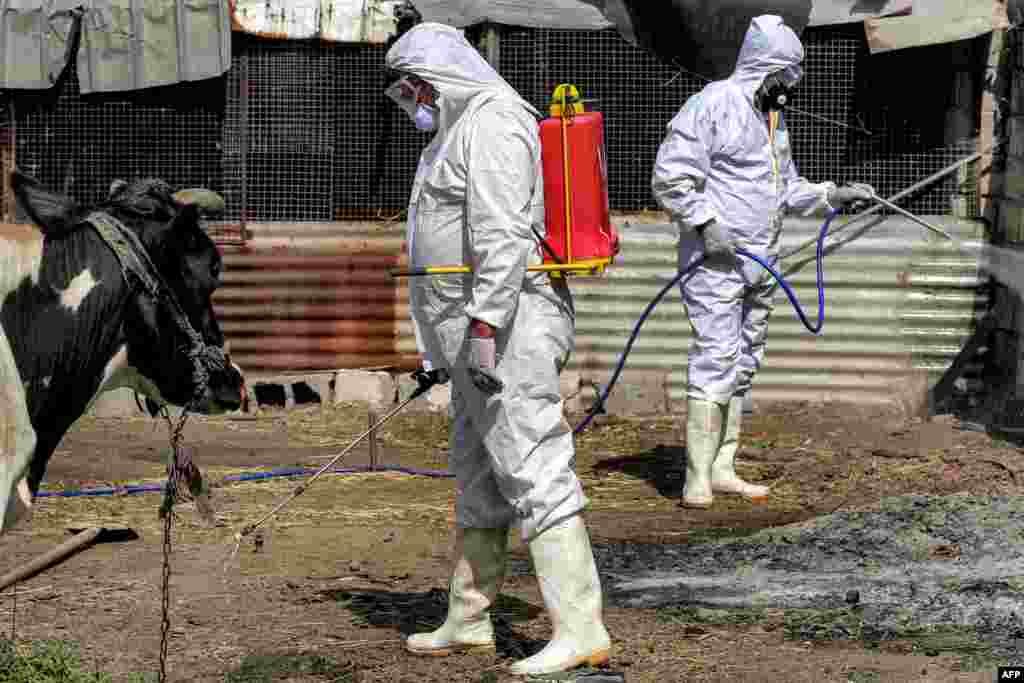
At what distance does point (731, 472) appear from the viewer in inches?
360

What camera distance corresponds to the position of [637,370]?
39.3 feet

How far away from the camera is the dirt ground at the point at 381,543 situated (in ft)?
18.9

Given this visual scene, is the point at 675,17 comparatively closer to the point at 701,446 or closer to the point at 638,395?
the point at 638,395

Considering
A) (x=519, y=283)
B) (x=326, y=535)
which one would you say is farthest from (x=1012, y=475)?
(x=519, y=283)

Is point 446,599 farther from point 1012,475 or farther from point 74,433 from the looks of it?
point 74,433

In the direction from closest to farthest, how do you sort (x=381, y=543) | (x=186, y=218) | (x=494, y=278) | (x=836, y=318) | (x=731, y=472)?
(x=186, y=218) < (x=494, y=278) < (x=381, y=543) < (x=731, y=472) < (x=836, y=318)

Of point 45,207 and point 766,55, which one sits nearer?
point 45,207

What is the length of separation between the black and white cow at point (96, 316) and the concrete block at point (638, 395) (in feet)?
24.0

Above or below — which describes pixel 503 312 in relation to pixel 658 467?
above

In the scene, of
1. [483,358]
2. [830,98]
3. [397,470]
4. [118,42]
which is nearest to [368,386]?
[397,470]

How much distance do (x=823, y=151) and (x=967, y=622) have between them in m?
6.14

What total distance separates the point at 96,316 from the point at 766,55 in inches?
203

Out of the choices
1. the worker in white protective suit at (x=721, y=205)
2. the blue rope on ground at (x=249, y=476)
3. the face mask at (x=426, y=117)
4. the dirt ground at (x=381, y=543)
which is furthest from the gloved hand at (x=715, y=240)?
the face mask at (x=426, y=117)

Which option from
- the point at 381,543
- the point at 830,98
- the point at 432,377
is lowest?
the point at 381,543
